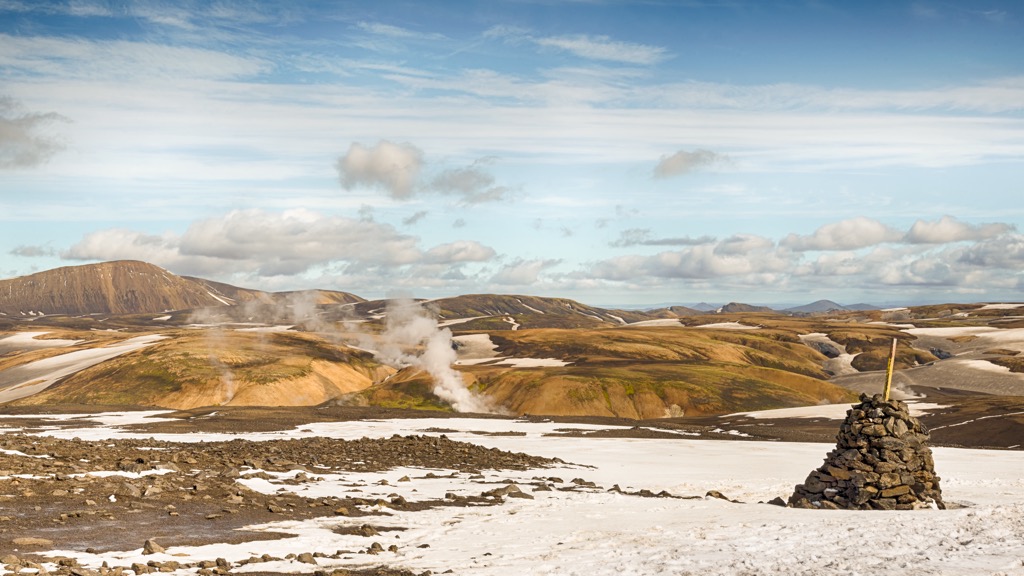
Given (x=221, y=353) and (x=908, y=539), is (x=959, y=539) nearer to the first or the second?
(x=908, y=539)

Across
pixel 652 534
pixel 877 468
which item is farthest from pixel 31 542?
pixel 877 468

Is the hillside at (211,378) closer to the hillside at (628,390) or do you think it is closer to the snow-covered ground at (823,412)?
the hillside at (628,390)

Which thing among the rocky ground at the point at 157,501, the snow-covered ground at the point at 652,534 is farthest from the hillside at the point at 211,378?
the snow-covered ground at the point at 652,534

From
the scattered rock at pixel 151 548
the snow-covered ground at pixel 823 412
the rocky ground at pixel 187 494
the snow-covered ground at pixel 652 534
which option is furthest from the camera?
the snow-covered ground at pixel 823 412

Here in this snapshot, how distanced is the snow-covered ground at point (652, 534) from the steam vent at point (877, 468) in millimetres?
1776

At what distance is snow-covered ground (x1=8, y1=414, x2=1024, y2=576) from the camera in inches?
679

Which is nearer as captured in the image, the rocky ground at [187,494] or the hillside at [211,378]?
the rocky ground at [187,494]

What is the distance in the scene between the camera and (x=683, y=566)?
56.9ft

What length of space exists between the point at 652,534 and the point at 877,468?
9.39 metres

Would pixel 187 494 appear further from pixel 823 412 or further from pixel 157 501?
pixel 823 412

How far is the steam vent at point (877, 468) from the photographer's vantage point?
84.9 feet

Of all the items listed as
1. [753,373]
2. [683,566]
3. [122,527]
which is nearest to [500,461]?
[122,527]

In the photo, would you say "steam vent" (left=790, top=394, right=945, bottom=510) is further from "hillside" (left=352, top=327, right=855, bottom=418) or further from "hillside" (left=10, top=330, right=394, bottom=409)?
"hillside" (left=10, top=330, right=394, bottom=409)

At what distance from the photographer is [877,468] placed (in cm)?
2628
